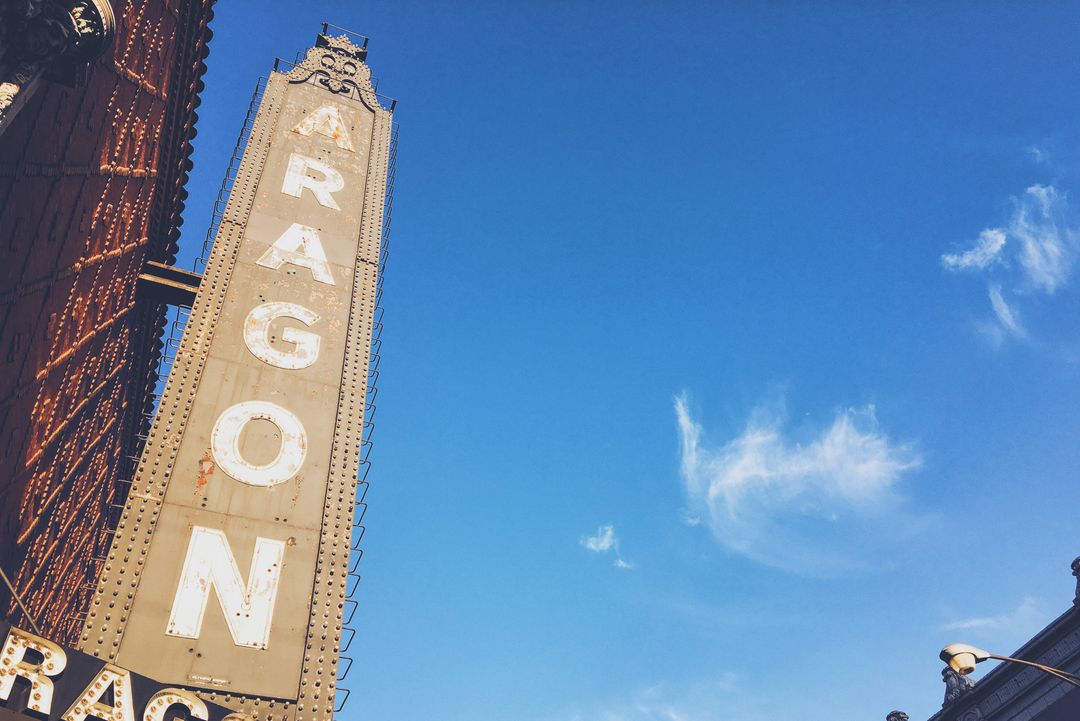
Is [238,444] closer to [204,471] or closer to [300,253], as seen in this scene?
[204,471]

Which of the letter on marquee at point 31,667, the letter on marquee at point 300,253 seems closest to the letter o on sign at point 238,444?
the letter on marquee at point 300,253

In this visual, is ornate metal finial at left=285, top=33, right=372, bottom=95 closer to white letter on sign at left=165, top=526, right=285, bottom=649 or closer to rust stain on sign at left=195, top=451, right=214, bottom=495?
rust stain on sign at left=195, top=451, right=214, bottom=495

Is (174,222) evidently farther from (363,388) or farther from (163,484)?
(163,484)

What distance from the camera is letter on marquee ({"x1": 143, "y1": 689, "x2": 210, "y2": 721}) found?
7.68 meters

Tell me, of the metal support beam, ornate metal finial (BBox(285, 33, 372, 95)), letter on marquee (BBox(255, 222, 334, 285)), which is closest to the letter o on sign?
letter on marquee (BBox(255, 222, 334, 285))

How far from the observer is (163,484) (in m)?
10.6

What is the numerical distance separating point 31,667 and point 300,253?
28.5ft

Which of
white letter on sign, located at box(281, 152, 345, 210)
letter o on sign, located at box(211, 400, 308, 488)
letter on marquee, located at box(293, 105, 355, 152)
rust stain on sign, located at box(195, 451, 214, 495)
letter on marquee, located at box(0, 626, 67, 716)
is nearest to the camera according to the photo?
letter on marquee, located at box(0, 626, 67, 716)

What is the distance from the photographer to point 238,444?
454 inches

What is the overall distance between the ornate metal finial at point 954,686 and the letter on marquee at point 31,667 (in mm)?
22134

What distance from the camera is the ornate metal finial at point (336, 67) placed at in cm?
1809

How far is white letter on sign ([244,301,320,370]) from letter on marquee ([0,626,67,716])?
6.06m

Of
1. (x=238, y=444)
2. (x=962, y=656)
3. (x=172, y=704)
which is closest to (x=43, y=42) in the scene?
(x=238, y=444)

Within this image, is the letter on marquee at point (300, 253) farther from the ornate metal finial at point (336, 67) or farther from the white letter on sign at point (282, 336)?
the ornate metal finial at point (336, 67)
